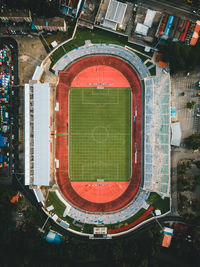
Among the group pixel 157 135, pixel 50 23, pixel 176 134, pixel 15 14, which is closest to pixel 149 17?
pixel 50 23

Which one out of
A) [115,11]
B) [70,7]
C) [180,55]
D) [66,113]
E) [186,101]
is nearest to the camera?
[180,55]

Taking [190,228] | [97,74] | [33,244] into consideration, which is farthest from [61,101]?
[190,228]

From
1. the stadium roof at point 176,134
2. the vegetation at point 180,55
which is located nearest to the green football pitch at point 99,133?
the stadium roof at point 176,134

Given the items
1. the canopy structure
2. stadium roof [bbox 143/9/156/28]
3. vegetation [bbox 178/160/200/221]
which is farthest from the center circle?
stadium roof [bbox 143/9/156/28]

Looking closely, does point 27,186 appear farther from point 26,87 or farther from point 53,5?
point 53,5

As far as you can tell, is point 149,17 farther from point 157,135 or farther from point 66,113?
point 66,113

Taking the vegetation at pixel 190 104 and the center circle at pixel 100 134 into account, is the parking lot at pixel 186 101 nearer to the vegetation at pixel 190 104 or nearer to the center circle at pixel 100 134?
the vegetation at pixel 190 104
